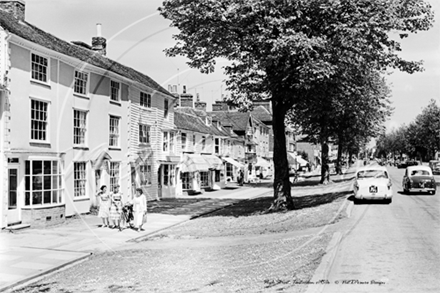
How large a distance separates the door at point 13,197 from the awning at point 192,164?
2234 centimetres

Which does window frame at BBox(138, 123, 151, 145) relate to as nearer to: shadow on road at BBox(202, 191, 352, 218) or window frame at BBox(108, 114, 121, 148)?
window frame at BBox(108, 114, 121, 148)

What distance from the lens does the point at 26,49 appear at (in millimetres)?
21578

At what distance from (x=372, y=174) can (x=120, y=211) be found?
13141 millimetres

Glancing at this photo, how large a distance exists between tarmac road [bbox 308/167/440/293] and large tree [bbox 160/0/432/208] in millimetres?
6682

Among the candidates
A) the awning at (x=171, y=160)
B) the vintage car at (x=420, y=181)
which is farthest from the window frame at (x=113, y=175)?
the vintage car at (x=420, y=181)

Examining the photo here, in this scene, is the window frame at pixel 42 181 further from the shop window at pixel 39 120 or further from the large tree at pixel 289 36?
the large tree at pixel 289 36

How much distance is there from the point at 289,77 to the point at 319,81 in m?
Result: 1.51

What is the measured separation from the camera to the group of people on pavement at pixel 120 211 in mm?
20859

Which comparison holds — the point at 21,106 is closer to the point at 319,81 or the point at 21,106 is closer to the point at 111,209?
the point at 111,209

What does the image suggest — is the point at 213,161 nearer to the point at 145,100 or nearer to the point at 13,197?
the point at 145,100

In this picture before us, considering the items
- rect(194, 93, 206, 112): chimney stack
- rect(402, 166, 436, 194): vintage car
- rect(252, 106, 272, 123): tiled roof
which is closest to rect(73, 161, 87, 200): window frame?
rect(402, 166, 436, 194): vintage car

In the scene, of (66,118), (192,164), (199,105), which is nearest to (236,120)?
(199,105)

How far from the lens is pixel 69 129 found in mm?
25078

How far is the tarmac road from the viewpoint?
926 centimetres
